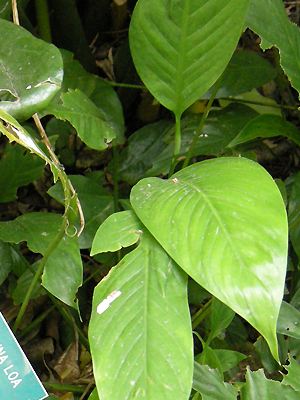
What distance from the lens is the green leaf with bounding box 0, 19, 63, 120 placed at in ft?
2.56

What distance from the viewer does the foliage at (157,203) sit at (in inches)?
27.5

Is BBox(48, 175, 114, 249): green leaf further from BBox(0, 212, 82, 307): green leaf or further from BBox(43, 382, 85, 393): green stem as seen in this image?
BBox(43, 382, 85, 393): green stem

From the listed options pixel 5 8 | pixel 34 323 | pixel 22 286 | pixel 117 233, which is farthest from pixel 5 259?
pixel 5 8

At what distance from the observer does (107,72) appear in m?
1.39

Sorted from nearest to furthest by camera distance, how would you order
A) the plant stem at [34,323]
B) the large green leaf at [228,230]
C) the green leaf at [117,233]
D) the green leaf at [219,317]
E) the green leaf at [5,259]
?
the large green leaf at [228,230] → the green leaf at [117,233] → the green leaf at [219,317] → the green leaf at [5,259] → the plant stem at [34,323]

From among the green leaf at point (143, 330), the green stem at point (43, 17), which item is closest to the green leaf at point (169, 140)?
the green stem at point (43, 17)

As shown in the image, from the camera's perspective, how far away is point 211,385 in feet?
2.69

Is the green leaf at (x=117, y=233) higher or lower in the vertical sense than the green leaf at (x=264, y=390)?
higher

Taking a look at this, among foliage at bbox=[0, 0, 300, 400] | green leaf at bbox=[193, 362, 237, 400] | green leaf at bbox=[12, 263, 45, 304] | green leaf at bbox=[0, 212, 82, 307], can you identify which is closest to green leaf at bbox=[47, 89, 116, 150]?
foliage at bbox=[0, 0, 300, 400]

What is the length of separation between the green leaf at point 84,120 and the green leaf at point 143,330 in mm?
225

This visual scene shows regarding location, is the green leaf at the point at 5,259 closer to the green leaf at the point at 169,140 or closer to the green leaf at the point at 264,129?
the green leaf at the point at 169,140

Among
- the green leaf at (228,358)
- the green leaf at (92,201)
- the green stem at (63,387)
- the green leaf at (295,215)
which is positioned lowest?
the green stem at (63,387)

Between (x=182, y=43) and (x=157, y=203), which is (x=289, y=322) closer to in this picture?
(x=157, y=203)

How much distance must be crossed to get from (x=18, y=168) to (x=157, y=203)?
0.40 metres
